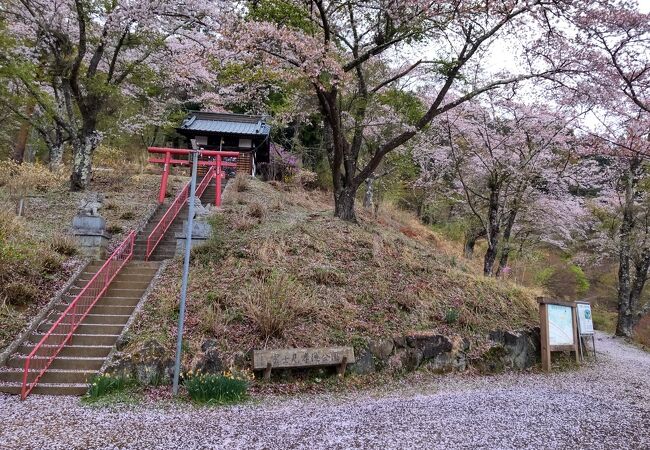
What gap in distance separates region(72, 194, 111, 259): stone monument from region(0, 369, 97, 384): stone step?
404 centimetres

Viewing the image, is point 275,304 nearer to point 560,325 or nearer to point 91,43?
point 560,325

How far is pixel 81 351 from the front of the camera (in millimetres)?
6742

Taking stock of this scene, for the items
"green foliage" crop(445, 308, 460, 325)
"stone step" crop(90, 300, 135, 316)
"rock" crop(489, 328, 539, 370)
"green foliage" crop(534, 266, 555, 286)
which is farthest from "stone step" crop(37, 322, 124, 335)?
"green foliage" crop(534, 266, 555, 286)

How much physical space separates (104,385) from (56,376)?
990 millimetres

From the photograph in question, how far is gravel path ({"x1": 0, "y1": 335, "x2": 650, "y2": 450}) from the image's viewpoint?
451cm

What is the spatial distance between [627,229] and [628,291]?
2.08m

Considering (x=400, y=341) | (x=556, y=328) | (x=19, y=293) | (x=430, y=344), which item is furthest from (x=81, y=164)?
(x=556, y=328)

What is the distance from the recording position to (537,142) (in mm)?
14195

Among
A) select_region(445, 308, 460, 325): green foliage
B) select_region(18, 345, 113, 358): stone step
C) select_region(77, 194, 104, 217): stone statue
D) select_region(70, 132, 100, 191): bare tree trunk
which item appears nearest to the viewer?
select_region(18, 345, 113, 358): stone step

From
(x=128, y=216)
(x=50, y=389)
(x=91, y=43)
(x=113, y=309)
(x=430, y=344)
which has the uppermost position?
(x=91, y=43)

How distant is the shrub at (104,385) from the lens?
5680mm

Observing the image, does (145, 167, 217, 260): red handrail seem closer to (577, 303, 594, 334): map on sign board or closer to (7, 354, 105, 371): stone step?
(7, 354, 105, 371): stone step

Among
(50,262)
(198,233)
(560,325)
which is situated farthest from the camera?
(198,233)

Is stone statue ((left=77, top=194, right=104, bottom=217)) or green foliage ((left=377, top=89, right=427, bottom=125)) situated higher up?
green foliage ((left=377, top=89, right=427, bottom=125))
